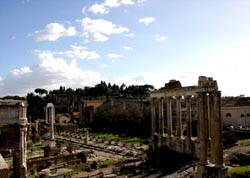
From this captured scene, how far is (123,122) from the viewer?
65750 mm

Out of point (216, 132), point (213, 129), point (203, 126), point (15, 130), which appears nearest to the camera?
point (216, 132)

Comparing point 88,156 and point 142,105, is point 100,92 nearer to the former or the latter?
point 142,105

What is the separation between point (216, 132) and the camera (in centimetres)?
1814

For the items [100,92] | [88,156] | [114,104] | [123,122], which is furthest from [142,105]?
[100,92]

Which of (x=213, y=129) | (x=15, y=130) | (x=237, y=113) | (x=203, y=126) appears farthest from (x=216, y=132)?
(x=237, y=113)

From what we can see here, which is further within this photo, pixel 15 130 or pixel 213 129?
pixel 15 130

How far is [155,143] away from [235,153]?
34.6 feet

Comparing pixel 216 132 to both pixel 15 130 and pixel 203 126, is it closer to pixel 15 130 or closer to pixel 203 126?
pixel 203 126

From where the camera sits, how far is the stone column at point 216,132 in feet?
59.1

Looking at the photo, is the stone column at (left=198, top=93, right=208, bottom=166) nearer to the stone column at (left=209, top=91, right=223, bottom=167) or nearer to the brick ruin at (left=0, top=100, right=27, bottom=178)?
the stone column at (left=209, top=91, right=223, bottom=167)

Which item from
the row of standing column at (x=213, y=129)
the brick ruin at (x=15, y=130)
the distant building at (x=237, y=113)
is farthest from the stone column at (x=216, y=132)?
the distant building at (x=237, y=113)

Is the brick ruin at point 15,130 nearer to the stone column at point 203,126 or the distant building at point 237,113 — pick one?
the stone column at point 203,126

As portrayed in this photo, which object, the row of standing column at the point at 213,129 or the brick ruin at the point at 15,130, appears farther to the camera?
the brick ruin at the point at 15,130

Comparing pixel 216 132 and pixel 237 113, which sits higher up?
pixel 237 113
